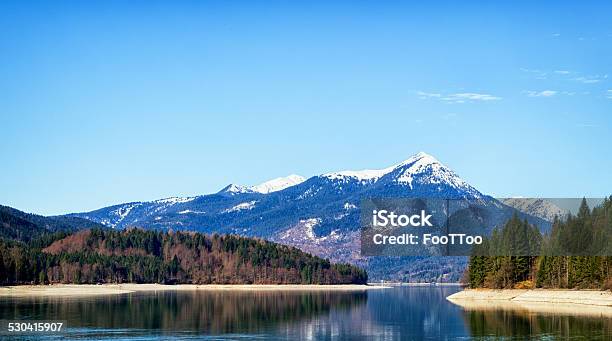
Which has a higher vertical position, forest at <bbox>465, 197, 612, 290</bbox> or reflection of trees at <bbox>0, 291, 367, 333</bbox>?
forest at <bbox>465, 197, 612, 290</bbox>

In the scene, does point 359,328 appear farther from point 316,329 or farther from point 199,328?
point 199,328

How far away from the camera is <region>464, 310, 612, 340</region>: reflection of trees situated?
3872 inches

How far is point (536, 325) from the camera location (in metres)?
109

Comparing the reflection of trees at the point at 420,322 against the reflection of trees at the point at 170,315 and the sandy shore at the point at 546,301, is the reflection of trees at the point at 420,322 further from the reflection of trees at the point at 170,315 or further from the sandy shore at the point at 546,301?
the reflection of trees at the point at 170,315

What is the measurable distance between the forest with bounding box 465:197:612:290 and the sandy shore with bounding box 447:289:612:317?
292 centimetres

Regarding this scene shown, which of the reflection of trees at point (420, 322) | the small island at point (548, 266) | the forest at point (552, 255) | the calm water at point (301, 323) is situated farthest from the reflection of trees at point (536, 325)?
the forest at point (552, 255)

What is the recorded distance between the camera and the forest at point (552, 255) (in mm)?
155375

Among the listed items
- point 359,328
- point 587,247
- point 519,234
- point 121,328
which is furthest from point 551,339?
point 519,234

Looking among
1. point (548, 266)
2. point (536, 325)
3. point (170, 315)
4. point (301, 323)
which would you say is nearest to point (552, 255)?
point (548, 266)

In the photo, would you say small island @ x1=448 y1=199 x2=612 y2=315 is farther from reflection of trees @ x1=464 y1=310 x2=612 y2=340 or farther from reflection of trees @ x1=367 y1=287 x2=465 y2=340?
reflection of trees @ x1=464 y1=310 x2=612 y2=340

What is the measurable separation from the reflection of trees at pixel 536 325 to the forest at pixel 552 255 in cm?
3115

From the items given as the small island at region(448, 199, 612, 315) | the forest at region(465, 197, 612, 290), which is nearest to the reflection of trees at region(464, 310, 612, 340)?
the small island at region(448, 199, 612, 315)

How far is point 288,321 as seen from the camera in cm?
12269

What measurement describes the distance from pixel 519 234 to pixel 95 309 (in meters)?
79.2
